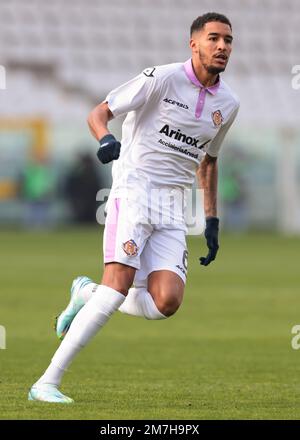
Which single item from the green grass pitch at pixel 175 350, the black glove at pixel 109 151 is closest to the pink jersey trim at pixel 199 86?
the black glove at pixel 109 151

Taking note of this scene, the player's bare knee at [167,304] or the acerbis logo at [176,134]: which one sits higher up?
the acerbis logo at [176,134]

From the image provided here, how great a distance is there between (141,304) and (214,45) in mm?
1606

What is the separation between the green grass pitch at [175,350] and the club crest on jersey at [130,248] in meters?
0.86

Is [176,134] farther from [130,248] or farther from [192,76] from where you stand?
[130,248]

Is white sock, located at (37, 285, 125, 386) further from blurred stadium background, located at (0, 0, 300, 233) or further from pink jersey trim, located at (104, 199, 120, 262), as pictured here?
blurred stadium background, located at (0, 0, 300, 233)

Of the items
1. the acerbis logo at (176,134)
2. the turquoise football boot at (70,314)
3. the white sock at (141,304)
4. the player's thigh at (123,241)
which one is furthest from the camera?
the turquoise football boot at (70,314)

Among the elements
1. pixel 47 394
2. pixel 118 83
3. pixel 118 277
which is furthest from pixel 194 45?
pixel 118 83

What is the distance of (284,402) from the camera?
701 centimetres

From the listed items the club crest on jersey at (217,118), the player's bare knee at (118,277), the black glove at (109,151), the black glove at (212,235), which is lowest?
the player's bare knee at (118,277)

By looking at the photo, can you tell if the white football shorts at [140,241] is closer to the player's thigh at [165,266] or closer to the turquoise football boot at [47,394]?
the player's thigh at [165,266]

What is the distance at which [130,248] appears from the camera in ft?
22.6

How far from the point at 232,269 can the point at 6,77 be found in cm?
1447

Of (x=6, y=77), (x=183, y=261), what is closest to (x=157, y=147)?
(x=183, y=261)

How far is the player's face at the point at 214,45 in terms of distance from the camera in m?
6.96
